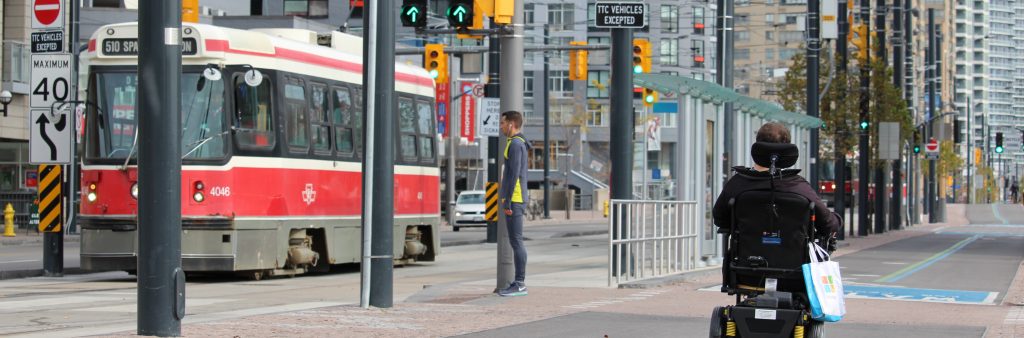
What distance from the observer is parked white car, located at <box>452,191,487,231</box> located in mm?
51500

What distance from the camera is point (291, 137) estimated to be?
66.8 feet

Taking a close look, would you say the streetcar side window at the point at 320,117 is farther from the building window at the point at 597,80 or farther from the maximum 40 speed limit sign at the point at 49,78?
the building window at the point at 597,80

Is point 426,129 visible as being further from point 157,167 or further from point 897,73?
point 897,73

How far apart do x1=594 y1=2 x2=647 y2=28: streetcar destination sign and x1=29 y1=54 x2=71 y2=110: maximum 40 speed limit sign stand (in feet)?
22.6

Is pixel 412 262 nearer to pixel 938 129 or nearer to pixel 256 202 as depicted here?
pixel 256 202

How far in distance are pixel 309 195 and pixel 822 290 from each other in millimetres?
13110

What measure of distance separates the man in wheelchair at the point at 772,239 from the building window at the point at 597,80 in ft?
291

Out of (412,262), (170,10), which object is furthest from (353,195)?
(170,10)

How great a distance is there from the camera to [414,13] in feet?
64.5

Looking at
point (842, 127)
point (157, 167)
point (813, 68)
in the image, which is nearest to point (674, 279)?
point (157, 167)

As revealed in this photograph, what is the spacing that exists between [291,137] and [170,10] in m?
9.40

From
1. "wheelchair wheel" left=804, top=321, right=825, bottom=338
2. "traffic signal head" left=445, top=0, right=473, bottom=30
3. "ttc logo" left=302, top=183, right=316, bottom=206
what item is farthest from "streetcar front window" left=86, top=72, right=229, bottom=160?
"wheelchair wheel" left=804, top=321, right=825, bottom=338

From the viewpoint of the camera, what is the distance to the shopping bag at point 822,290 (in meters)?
8.42

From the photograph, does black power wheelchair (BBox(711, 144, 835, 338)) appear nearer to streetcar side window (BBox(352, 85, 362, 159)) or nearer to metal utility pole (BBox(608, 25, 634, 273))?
metal utility pole (BBox(608, 25, 634, 273))
